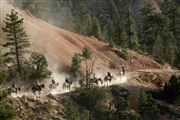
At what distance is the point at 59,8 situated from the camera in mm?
144625

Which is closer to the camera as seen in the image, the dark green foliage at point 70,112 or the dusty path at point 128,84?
the dark green foliage at point 70,112

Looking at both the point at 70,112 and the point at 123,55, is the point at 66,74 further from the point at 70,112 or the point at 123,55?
the point at 70,112

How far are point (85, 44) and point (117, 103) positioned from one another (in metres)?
34.1

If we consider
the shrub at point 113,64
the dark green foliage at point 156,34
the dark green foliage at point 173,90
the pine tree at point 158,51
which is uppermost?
the dark green foliage at point 156,34

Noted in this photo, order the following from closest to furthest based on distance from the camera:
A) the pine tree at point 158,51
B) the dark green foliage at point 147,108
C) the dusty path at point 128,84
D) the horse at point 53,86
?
the dark green foliage at point 147,108
the horse at point 53,86
the dusty path at point 128,84
the pine tree at point 158,51

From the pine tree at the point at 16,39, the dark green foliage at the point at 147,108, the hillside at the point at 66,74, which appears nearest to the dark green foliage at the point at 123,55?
the hillside at the point at 66,74

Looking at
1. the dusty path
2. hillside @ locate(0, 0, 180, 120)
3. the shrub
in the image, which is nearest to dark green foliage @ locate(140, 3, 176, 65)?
hillside @ locate(0, 0, 180, 120)

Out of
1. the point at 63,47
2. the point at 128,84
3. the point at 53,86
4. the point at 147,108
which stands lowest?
the point at 147,108

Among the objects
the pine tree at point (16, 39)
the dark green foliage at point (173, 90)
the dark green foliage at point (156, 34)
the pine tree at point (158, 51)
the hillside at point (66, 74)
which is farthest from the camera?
the dark green foliage at point (156, 34)

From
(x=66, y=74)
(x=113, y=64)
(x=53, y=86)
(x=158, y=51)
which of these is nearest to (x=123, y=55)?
(x=113, y=64)

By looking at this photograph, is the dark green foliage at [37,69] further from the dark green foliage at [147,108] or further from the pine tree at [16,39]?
the dark green foliage at [147,108]

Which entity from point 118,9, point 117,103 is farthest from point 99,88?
point 118,9

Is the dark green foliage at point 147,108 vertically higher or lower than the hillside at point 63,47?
lower

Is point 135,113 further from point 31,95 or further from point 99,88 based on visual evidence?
point 31,95
